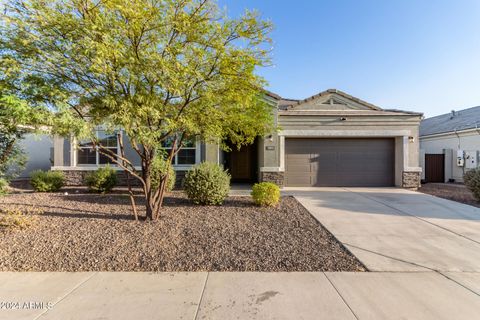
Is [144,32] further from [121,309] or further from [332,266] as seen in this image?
[332,266]

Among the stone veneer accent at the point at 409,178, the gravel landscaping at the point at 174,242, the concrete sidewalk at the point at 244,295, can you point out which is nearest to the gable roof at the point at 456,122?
the stone veneer accent at the point at 409,178

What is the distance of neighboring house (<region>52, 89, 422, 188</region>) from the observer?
1163cm

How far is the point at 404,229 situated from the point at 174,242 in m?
5.24

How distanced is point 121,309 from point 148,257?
49.9 inches

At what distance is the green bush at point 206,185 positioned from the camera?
744 cm

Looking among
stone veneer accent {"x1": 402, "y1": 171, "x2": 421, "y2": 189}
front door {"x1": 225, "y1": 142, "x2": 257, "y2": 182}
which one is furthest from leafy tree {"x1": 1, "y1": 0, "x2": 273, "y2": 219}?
stone veneer accent {"x1": 402, "y1": 171, "x2": 421, "y2": 189}

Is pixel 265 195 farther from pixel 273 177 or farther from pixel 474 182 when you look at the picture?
pixel 474 182

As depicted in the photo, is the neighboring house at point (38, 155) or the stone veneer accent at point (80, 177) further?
the neighboring house at point (38, 155)

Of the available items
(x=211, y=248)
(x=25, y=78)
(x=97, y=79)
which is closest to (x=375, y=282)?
(x=211, y=248)

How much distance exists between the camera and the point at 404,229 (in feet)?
18.5

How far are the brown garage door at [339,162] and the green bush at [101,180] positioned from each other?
26.0 feet

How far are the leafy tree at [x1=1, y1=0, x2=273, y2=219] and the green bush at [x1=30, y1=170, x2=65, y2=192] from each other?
254 inches

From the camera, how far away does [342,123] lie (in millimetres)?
11844

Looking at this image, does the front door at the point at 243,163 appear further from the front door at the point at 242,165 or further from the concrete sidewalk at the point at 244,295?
the concrete sidewalk at the point at 244,295
